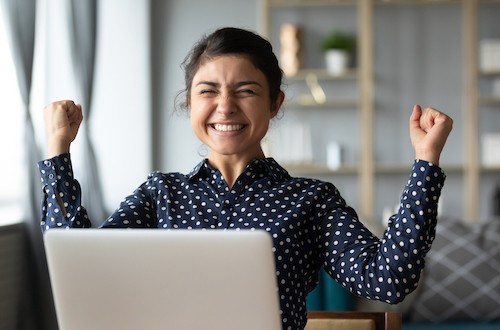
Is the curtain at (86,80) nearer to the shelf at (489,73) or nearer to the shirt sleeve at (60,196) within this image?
the shelf at (489,73)

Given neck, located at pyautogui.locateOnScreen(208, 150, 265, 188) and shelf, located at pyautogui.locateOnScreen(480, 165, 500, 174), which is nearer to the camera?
neck, located at pyautogui.locateOnScreen(208, 150, 265, 188)

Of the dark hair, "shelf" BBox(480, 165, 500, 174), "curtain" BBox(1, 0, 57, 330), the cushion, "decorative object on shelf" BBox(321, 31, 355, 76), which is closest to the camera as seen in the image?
the dark hair

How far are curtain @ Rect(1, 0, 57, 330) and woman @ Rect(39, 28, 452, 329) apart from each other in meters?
2.38

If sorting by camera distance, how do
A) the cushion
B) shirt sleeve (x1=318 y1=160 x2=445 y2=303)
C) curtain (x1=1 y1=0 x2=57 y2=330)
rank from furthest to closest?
curtain (x1=1 y1=0 x2=57 y2=330) < the cushion < shirt sleeve (x1=318 y1=160 x2=445 y2=303)

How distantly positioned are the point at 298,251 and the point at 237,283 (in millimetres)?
465

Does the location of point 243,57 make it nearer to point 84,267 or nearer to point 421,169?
point 421,169

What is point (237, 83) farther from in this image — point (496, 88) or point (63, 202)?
point (496, 88)

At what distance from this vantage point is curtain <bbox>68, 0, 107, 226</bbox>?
520 centimetres

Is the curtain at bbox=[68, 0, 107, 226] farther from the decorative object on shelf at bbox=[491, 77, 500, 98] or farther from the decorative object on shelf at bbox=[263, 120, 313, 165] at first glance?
the decorative object on shelf at bbox=[491, 77, 500, 98]

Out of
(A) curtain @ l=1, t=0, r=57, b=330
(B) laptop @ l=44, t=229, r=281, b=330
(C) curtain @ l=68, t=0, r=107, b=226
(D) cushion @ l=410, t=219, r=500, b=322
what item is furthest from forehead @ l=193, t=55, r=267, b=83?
(C) curtain @ l=68, t=0, r=107, b=226

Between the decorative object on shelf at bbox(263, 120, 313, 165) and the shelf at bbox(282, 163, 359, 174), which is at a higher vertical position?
the decorative object on shelf at bbox(263, 120, 313, 165)

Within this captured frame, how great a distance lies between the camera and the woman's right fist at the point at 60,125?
1.56 m

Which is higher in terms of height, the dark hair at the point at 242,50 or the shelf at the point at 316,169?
the dark hair at the point at 242,50

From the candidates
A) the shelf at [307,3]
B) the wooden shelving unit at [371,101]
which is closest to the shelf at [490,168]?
the wooden shelving unit at [371,101]
